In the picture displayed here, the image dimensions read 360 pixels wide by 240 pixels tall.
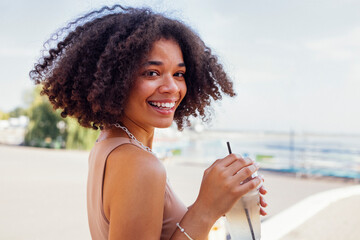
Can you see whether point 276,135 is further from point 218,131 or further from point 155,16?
point 155,16

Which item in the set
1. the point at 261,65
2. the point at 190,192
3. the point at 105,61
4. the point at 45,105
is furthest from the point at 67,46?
the point at 261,65

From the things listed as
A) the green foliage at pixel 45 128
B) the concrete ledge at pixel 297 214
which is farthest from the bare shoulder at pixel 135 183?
the green foliage at pixel 45 128

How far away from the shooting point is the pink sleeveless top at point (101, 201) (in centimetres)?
95

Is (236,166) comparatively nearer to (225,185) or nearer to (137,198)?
(225,185)

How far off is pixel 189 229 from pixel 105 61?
499mm

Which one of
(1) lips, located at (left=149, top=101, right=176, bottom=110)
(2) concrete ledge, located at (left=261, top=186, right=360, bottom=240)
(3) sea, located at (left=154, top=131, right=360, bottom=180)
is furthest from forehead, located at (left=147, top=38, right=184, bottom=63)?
(3) sea, located at (left=154, top=131, right=360, bottom=180)

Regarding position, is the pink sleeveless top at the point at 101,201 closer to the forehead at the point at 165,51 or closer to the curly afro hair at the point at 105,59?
the curly afro hair at the point at 105,59

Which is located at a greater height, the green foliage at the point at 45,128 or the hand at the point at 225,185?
the hand at the point at 225,185

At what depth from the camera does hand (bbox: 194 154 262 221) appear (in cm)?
88

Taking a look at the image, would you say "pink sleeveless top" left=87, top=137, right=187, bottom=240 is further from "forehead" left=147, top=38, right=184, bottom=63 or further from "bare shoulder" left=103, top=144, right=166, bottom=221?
"forehead" left=147, top=38, right=184, bottom=63

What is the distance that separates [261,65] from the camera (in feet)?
273

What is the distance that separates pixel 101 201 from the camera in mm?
950

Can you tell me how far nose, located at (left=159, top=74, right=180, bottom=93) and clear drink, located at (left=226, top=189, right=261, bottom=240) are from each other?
33 cm

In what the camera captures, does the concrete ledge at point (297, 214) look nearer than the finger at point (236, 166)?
No
